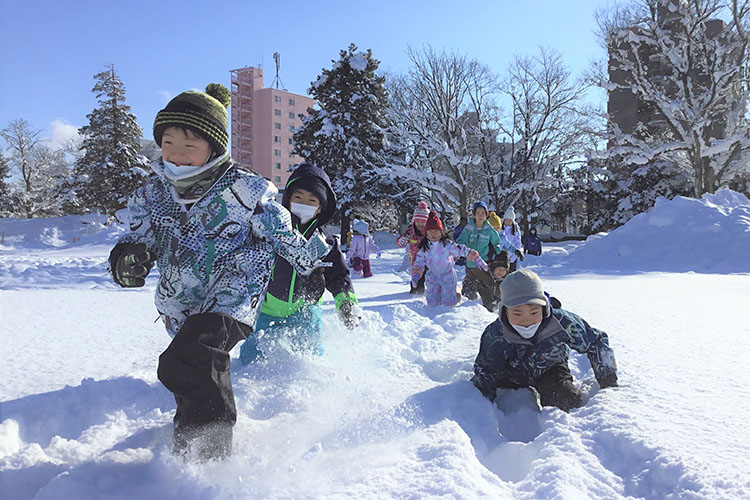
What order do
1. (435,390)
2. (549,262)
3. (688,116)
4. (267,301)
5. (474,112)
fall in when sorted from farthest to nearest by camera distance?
(474,112) → (688,116) → (549,262) → (267,301) → (435,390)

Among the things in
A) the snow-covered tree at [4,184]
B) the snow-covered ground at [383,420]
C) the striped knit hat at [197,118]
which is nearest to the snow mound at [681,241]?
the snow-covered ground at [383,420]

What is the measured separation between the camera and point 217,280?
85.1 inches

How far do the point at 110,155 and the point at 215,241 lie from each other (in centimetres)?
3107

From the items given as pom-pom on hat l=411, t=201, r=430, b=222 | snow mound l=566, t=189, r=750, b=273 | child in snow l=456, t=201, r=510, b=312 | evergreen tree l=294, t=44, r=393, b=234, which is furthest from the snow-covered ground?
evergreen tree l=294, t=44, r=393, b=234

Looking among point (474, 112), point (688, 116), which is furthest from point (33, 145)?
point (688, 116)

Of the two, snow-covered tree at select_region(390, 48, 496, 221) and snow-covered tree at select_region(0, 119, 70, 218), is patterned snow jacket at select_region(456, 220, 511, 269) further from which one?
snow-covered tree at select_region(0, 119, 70, 218)

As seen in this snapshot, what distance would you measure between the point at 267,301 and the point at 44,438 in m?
1.44

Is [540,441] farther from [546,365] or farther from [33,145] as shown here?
[33,145]

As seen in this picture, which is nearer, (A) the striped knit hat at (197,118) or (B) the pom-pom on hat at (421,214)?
(A) the striped knit hat at (197,118)

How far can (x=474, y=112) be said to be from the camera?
83.8 ft

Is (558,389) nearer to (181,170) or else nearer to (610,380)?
(610,380)

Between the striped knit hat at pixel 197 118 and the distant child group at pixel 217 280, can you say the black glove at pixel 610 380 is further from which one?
the striped knit hat at pixel 197 118

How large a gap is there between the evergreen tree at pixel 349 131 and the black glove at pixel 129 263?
75.4 feet

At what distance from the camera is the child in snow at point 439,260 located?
6559 mm
